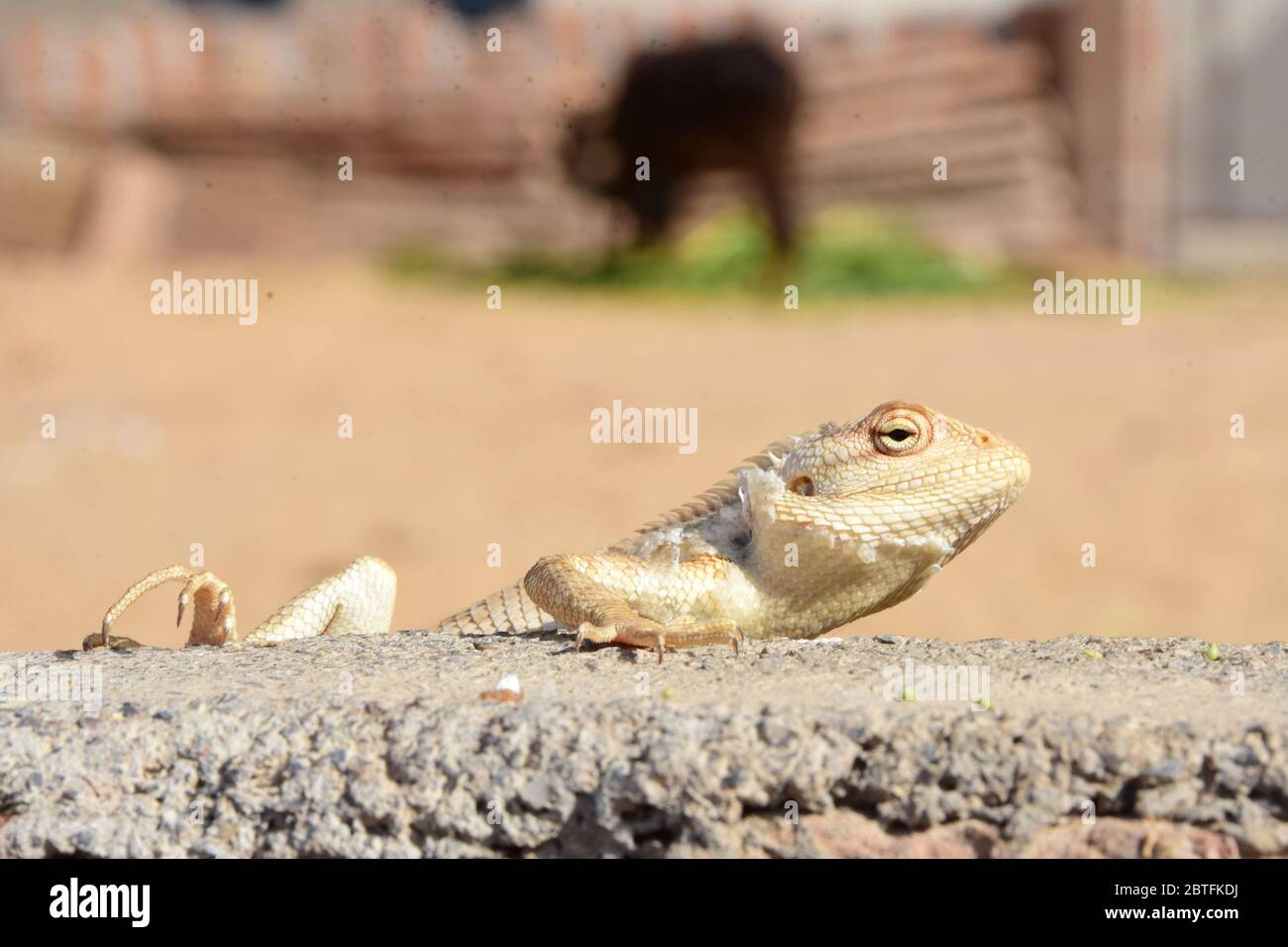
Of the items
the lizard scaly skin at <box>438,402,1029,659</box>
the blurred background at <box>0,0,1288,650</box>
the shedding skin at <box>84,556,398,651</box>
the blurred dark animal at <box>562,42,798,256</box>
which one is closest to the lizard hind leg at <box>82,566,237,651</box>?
the shedding skin at <box>84,556,398,651</box>

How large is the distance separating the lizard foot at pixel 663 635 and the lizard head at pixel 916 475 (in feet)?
1.76

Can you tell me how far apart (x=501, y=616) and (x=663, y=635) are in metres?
1.37

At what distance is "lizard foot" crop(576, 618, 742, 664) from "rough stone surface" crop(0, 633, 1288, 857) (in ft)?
0.42

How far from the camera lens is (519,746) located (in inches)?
140

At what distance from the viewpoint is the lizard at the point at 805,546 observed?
177 inches

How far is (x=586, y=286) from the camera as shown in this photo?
80.3 ft

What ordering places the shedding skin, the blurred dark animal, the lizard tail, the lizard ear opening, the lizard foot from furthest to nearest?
the blurred dark animal → the lizard tail → the shedding skin → the lizard ear opening → the lizard foot

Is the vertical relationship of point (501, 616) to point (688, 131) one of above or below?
below

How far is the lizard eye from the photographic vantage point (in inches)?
180

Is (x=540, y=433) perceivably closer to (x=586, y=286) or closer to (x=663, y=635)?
(x=586, y=286)

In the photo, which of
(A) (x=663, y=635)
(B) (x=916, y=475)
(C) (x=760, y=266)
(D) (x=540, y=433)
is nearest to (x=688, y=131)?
(C) (x=760, y=266)

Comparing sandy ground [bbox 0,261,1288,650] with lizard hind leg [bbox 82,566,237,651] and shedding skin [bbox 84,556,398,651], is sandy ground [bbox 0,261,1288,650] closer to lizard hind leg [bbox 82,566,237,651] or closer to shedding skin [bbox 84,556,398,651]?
shedding skin [bbox 84,556,398,651]

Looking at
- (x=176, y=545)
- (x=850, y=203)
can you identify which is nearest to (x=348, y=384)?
(x=176, y=545)

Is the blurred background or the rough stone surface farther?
the blurred background
